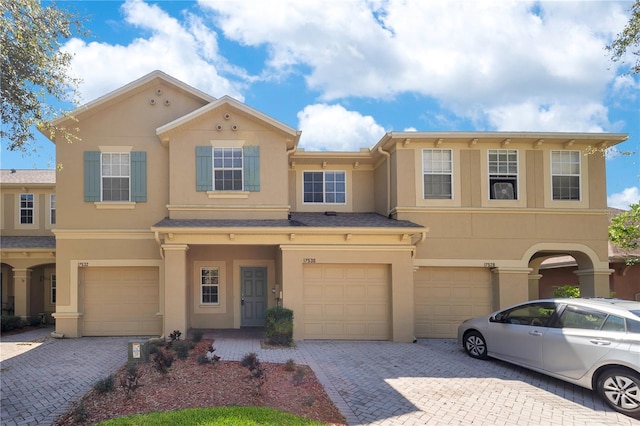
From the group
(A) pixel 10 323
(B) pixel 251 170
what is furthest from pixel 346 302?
(A) pixel 10 323

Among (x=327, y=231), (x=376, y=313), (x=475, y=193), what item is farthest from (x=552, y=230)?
(x=327, y=231)

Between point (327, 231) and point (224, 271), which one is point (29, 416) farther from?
point (224, 271)

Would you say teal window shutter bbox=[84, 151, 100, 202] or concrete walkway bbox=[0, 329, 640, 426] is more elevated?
teal window shutter bbox=[84, 151, 100, 202]

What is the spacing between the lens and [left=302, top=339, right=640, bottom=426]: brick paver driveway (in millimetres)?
7191

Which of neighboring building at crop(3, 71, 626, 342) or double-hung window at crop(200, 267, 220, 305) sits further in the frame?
double-hung window at crop(200, 267, 220, 305)

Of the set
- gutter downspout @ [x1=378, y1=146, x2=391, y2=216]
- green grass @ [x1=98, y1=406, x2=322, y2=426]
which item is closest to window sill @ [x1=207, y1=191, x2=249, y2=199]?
gutter downspout @ [x1=378, y1=146, x2=391, y2=216]

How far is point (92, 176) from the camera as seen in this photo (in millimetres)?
14656

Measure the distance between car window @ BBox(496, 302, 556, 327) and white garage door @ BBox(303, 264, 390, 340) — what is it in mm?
3934

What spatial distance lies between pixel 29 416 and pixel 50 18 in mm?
7109

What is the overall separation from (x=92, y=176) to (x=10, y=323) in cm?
634

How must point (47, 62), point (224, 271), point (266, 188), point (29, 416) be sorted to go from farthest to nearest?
1. point (224, 271)
2. point (266, 188)
3. point (47, 62)
4. point (29, 416)

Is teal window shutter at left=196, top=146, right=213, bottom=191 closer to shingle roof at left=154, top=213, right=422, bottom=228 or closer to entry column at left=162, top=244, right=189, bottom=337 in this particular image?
shingle roof at left=154, top=213, right=422, bottom=228

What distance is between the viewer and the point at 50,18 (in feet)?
30.3

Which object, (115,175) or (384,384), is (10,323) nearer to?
(115,175)
